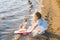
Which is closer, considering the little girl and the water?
the little girl

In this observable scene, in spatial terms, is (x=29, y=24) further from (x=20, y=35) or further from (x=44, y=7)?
(x=44, y=7)

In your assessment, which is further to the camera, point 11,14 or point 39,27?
point 11,14

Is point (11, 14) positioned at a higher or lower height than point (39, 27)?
higher

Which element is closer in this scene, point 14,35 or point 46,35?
point 46,35

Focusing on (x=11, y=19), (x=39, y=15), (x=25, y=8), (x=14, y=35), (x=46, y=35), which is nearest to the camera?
(x=46, y=35)

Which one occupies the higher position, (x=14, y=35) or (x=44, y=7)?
(x=44, y=7)

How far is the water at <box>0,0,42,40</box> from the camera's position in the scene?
1.60 metres

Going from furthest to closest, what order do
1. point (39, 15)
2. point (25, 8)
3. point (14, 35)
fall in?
point (25, 8), point (39, 15), point (14, 35)

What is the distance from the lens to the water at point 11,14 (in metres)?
1.60

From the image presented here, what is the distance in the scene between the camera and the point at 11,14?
2092 millimetres

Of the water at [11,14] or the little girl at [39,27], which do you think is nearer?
the little girl at [39,27]

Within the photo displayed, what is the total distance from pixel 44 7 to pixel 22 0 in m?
0.91

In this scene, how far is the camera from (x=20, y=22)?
5.96ft

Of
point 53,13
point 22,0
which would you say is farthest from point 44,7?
point 22,0
